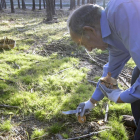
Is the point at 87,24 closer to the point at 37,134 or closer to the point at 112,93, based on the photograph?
the point at 112,93

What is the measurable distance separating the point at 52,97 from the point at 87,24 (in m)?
1.63

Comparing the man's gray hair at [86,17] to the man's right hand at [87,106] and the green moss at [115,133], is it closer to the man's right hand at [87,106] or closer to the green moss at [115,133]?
the man's right hand at [87,106]

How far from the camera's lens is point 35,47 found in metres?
5.35

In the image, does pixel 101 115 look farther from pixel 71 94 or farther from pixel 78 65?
pixel 78 65

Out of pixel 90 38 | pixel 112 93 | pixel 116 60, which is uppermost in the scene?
pixel 90 38

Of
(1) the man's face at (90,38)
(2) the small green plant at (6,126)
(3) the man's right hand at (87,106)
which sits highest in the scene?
(1) the man's face at (90,38)

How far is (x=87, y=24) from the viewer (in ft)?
4.58

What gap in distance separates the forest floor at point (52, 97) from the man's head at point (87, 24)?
1255 mm

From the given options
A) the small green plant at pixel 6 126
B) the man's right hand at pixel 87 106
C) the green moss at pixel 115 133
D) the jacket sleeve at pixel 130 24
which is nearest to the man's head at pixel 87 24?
the jacket sleeve at pixel 130 24

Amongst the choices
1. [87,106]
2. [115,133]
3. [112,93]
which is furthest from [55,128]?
[112,93]

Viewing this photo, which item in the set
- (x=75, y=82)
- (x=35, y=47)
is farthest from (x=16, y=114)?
(x=35, y=47)

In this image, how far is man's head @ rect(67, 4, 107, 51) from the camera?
54.2 inches

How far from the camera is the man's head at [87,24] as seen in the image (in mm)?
1378

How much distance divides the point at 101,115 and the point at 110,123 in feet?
0.74
